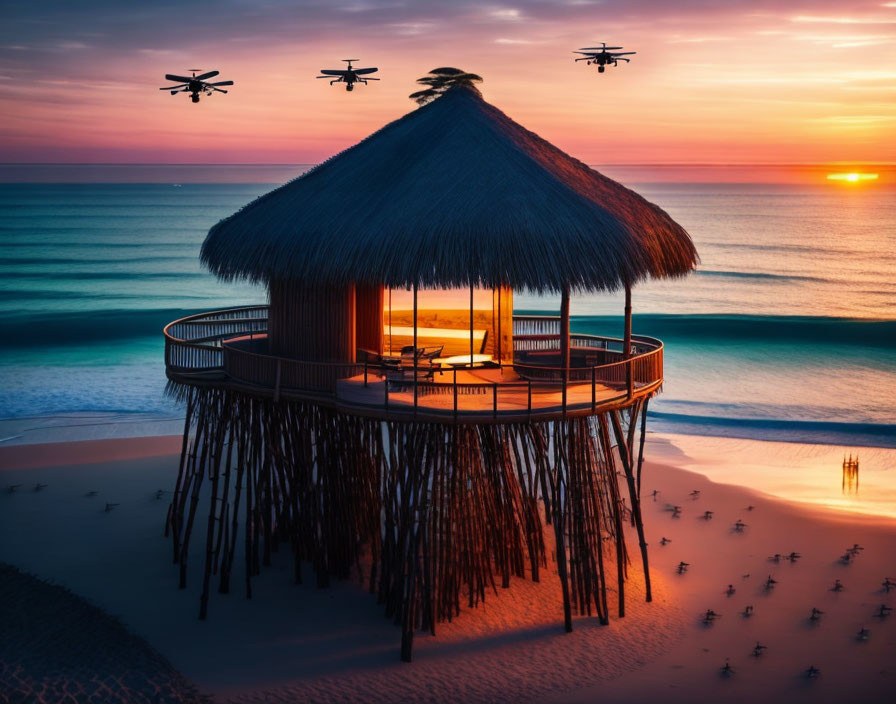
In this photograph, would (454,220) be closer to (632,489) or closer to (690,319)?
(632,489)

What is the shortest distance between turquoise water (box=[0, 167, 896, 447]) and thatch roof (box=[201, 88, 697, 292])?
15574mm

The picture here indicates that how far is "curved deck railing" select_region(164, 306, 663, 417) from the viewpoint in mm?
13953

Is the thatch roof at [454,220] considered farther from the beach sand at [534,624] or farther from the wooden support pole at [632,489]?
the beach sand at [534,624]

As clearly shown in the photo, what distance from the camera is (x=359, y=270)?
47.1 ft

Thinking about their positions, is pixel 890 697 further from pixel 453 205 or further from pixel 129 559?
pixel 129 559

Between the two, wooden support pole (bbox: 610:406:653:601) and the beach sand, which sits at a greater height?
wooden support pole (bbox: 610:406:653:601)

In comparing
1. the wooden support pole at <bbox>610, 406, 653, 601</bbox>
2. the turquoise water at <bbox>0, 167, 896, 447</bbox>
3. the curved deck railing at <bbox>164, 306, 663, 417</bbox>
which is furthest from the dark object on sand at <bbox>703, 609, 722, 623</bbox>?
the turquoise water at <bbox>0, 167, 896, 447</bbox>

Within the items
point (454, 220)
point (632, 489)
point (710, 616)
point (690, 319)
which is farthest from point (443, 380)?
point (690, 319)

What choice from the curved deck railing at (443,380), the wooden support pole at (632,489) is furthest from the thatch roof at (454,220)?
the wooden support pole at (632,489)

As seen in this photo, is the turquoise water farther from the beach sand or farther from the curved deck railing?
the curved deck railing

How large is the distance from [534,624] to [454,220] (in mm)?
5907

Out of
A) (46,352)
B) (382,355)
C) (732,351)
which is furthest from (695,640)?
(46,352)

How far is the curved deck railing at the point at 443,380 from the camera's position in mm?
13953

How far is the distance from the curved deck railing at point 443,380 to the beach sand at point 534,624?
328 centimetres
